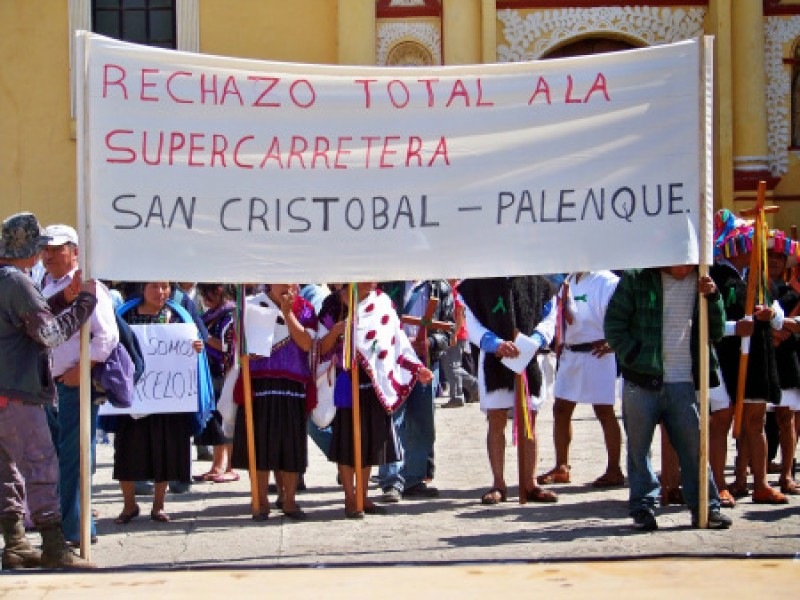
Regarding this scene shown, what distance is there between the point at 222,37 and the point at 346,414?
14.9 m

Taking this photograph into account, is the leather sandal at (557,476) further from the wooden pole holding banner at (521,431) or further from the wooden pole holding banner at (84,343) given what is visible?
the wooden pole holding banner at (84,343)

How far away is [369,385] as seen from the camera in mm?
10758

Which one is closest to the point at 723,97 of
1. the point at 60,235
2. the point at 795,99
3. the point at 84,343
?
the point at 795,99

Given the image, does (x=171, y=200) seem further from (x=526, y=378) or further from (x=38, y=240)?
(x=526, y=378)

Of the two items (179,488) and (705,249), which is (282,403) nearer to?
(179,488)

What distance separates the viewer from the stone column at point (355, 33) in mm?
24422

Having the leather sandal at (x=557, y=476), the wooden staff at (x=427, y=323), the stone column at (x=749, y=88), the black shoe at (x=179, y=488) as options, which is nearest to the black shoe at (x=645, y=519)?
the leather sandal at (x=557, y=476)

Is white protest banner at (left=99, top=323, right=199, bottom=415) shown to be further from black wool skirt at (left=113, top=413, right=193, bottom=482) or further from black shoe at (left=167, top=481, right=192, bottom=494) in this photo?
black shoe at (left=167, top=481, right=192, bottom=494)

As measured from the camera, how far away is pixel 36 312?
8438mm

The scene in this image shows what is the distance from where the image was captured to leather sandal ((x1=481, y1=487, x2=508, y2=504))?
36.3 feet

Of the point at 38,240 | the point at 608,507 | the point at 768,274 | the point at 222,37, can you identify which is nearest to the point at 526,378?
A: the point at 608,507

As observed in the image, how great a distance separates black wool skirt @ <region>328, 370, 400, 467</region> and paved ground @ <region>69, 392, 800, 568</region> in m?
0.39

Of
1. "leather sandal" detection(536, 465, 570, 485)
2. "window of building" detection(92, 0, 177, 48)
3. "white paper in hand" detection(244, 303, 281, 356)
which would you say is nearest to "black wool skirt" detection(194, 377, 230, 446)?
"white paper in hand" detection(244, 303, 281, 356)

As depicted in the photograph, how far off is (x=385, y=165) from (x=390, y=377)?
199 centimetres
